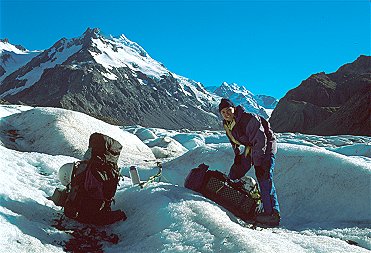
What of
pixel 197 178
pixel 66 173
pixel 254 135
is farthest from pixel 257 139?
pixel 66 173

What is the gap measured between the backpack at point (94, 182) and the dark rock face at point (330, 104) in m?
83.6

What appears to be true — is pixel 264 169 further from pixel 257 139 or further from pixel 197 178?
pixel 197 178

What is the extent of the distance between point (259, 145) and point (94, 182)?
3.20 metres

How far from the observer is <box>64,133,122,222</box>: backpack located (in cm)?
644

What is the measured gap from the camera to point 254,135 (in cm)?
753

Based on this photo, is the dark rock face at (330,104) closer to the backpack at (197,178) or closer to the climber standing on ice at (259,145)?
the climber standing on ice at (259,145)

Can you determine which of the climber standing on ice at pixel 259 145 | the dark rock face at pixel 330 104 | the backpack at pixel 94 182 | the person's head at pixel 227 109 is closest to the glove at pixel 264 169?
the climber standing on ice at pixel 259 145

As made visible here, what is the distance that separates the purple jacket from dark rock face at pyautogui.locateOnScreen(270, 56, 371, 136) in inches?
3206

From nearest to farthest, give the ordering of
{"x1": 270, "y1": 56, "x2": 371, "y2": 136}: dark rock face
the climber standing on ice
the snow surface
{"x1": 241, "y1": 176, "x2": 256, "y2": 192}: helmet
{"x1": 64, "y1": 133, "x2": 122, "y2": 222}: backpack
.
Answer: the snow surface < {"x1": 64, "y1": 133, "x2": 122, "y2": 222}: backpack < the climber standing on ice < {"x1": 241, "y1": 176, "x2": 256, "y2": 192}: helmet < {"x1": 270, "y1": 56, "x2": 371, "y2": 136}: dark rock face

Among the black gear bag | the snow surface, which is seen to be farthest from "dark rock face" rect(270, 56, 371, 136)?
the black gear bag

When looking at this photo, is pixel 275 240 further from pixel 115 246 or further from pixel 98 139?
pixel 98 139

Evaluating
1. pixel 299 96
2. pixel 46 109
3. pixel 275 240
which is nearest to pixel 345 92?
pixel 299 96

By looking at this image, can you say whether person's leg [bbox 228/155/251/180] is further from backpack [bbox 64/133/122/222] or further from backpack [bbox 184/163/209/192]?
backpack [bbox 64/133/122/222]

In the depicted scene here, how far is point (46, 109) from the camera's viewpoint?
60.7 feet
